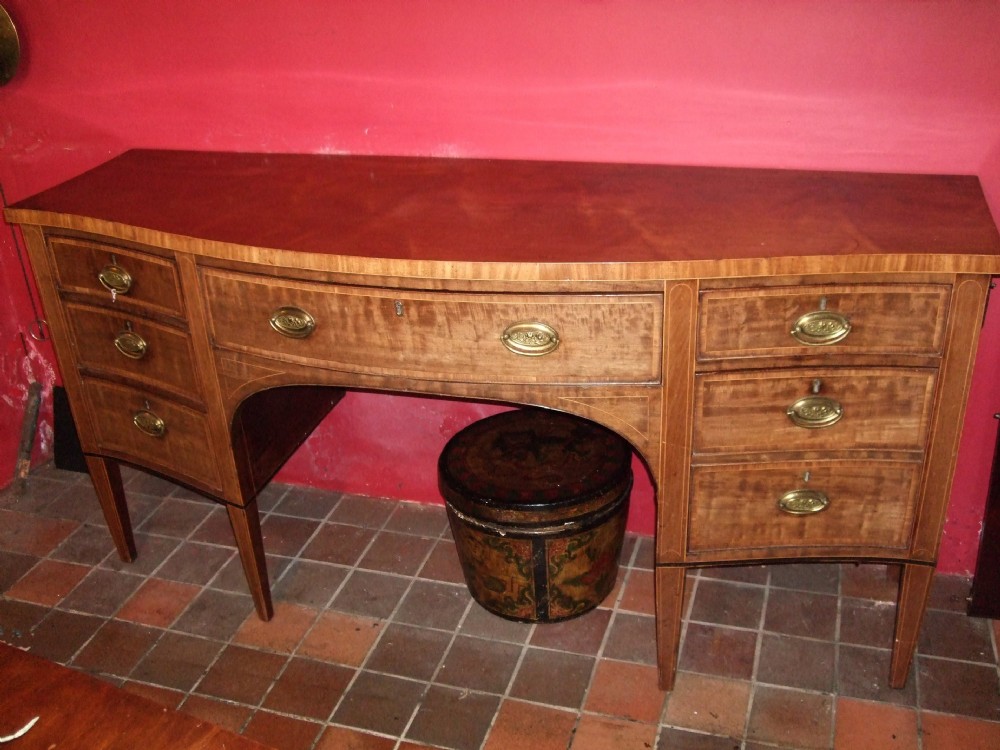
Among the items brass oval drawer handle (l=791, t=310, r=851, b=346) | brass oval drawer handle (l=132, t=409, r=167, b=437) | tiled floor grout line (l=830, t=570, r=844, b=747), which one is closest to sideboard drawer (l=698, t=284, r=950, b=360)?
brass oval drawer handle (l=791, t=310, r=851, b=346)

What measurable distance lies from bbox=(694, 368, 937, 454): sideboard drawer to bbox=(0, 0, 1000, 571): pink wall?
1.81ft

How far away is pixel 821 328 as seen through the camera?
5.93 feet

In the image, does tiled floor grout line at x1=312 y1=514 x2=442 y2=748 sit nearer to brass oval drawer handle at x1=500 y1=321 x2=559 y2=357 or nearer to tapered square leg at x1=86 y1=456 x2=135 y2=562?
tapered square leg at x1=86 y1=456 x2=135 y2=562

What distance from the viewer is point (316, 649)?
8.13 ft

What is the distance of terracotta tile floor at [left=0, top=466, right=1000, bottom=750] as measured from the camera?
2211mm

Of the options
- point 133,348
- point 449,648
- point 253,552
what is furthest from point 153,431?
point 449,648

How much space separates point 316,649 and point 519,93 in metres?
1.43

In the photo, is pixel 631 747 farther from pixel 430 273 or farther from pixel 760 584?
pixel 430 273

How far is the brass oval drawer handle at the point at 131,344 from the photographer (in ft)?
7.48

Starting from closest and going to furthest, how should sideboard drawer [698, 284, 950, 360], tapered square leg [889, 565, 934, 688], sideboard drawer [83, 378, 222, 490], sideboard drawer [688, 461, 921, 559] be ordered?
sideboard drawer [698, 284, 950, 360] < sideboard drawer [688, 461, 921, 559] < tapered square leg [889, 565, 934, 688] < sideboard drawer [83, 378, 222, 490]

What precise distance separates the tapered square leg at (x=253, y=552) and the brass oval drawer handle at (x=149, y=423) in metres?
0.25

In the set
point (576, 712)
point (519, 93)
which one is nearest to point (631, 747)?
point (576, 712)

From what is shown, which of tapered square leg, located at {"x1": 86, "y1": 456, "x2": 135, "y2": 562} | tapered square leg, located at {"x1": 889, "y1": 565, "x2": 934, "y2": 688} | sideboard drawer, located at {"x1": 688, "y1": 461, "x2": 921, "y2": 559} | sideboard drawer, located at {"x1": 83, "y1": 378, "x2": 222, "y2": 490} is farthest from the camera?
tapered square leg, located at {"x1": 86, "y1": 456, "x2": 135, "y2": 562}

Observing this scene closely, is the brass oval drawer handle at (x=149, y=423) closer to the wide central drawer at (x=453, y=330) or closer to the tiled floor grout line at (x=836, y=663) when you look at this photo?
the wide central drawer at (x=453, y=330)
